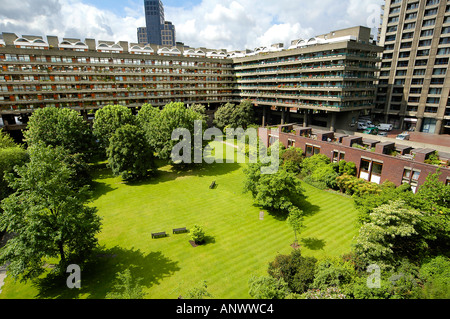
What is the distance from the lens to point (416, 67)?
76.9 m

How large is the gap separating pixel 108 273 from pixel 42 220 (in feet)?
25.3

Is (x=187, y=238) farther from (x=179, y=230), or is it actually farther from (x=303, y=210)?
(x=303, y=210)

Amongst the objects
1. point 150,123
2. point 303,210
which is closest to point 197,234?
point 303,210

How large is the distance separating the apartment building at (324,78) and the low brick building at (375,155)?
20850 millimetres

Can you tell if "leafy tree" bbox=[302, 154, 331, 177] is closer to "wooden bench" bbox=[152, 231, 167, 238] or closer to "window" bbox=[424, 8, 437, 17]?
Answer: "wooden bench" bbox=[152, 231, 167, 238]

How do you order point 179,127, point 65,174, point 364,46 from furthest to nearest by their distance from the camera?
point 364,46
point 179,127
point 65,174

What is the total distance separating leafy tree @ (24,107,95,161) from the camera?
45438 millimetres

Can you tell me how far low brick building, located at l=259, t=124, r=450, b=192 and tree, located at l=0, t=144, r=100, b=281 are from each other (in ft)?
127

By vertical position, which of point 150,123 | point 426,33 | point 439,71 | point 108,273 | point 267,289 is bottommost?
point 108,273

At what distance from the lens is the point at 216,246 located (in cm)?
2716

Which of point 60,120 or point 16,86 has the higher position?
point 16,86
